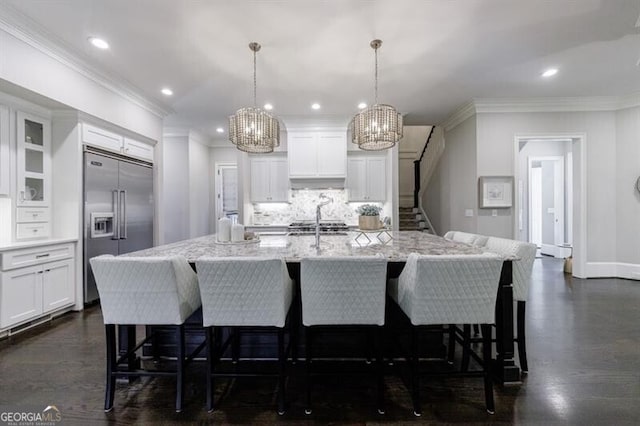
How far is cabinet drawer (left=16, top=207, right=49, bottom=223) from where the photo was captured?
119 inches

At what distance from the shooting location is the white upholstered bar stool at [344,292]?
1.55 m

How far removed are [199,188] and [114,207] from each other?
279 cm

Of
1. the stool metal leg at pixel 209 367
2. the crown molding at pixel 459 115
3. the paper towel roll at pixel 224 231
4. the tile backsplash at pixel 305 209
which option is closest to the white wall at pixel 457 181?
the crown molding at pixel 459 115

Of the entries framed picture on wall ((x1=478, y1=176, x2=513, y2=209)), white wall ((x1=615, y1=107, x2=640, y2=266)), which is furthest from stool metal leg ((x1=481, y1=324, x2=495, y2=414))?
white wall ((x1=615, y1=107, x2=640, y2=266))

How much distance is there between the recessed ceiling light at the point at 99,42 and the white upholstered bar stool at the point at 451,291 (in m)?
3.66

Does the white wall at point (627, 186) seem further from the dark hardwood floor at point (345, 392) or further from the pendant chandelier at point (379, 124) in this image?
the pendant chandelier at point (379, 124)

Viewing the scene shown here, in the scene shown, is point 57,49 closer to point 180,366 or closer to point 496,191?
point 180,366

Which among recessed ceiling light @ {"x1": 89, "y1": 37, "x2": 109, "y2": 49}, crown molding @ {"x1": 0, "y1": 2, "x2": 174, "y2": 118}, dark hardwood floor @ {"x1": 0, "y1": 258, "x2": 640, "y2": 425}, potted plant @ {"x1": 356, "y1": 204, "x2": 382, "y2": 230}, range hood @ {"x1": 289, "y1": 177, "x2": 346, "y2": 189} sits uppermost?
recessed ceiling light @ {"x1": 89, "y1": 37, "x2": 109, "y2": 49}

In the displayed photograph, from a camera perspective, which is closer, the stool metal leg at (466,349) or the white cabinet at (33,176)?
the stool metal leg at (466,349)

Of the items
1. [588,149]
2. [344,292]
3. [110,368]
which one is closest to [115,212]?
[110,368]

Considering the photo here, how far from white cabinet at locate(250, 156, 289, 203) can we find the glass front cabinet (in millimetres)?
3007

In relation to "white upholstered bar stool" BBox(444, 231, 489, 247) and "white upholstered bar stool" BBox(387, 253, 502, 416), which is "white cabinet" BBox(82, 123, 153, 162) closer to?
"white upholstered bar stool" BBox(387, 253, 502, 416)

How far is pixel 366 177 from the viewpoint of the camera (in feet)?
18.3

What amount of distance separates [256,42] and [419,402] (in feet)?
11.0
